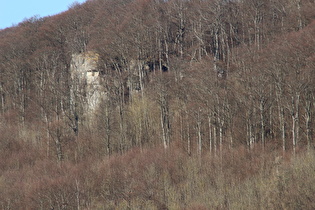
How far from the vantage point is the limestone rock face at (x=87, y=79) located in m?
45.0

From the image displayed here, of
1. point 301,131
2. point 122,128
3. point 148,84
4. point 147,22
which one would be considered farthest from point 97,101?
point 301,131

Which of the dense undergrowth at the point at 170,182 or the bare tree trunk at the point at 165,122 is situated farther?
the bare tree trunk at the point at 165,122

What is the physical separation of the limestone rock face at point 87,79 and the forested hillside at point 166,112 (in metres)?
0.21

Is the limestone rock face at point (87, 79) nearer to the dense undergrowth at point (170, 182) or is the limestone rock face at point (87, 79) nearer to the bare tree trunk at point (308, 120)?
the dense undergrowth at point (170, 182)

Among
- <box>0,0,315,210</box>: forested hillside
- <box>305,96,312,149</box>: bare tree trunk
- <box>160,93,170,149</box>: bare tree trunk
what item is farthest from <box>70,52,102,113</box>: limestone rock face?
<box>305,96,312,149</box>: bare tree trunk

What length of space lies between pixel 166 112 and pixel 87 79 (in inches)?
723

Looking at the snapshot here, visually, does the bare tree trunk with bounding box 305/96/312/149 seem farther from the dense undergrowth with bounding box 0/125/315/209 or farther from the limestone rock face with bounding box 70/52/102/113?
the limestone rock face with bounding box 70/52/102/113

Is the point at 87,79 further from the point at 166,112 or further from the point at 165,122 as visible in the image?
the point at 166,112

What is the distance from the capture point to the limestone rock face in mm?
44969

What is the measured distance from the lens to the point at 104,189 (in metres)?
26.9

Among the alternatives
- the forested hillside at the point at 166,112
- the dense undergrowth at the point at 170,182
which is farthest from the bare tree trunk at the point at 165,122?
the dense undergrowth at the point at 170,182

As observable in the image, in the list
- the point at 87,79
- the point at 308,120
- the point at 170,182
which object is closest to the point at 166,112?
the point at 170,182

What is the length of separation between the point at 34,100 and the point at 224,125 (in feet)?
96.0

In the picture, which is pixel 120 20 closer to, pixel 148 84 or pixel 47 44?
pixel 47 44
